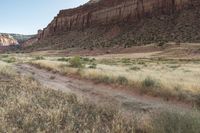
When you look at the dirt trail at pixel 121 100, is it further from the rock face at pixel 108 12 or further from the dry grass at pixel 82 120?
the rock face at pixel 108 12

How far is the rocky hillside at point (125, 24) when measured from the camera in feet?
254

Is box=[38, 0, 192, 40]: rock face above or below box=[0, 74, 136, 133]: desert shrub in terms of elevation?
above

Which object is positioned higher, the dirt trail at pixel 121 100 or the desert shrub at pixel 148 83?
the desert shrub at pixel 148 83

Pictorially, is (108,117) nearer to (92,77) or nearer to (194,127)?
(194,127)

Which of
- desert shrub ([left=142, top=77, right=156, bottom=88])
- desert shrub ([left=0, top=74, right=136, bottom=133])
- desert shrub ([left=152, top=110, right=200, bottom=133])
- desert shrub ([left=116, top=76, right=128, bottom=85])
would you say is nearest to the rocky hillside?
desert shrub ([left=116, top=76, right=128, bottom=85])

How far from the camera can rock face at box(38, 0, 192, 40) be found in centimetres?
9011

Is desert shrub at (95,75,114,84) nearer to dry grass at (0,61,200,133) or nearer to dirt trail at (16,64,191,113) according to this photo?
dirt trail at (16,64,191,113)

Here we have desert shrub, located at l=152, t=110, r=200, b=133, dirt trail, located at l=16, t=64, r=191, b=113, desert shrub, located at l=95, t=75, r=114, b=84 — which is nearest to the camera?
desert shrub, located at l=152, t=110, r=200, b=133

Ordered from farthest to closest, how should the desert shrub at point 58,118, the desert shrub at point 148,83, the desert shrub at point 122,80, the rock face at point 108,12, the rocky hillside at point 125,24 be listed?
the rock face at point 108,12
the rocky hillside at point 125,24
the desert shrub at point 122,80
the desert shrub at point 148,83
the desert shrub at point 58,118

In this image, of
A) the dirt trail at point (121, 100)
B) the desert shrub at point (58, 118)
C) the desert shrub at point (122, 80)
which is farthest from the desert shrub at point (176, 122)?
the desert shrub at point (122, 80)

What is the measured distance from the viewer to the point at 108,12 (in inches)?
4181

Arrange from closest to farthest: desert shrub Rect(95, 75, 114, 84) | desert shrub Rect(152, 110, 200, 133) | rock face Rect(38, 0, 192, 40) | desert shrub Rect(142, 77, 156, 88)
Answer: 1. desert shrub Rect(152, 110, 200, 133)
2. desert shrub Rect(142, 77, 156, 88)
3. desert shrub Rect(95, 75, 114, 84)
4. rock face Rect(38, 0, 192, 40)

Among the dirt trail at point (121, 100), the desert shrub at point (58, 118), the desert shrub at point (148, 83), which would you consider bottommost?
the dirt trail at point (121, 100)

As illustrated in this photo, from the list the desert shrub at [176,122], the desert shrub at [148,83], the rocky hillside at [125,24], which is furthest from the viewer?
the rocky hillside at [125,24]
